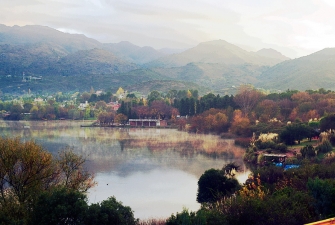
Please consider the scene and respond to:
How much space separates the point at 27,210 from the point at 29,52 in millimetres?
119721

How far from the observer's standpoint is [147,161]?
66.9 feet

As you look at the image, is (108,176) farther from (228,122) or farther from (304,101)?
(304,101)

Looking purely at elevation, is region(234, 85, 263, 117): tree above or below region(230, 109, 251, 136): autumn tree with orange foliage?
above

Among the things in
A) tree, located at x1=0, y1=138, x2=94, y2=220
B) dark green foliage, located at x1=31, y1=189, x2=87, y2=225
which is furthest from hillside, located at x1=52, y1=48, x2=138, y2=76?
dark green foliage, located at x1=31, y1=189, x2=87, y2=225

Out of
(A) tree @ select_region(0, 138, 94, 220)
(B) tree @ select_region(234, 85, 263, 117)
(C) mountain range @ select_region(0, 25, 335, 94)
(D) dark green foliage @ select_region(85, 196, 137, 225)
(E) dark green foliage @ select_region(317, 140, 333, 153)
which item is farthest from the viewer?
(C) mountain range @ select_region(0, 25, 335, 94)

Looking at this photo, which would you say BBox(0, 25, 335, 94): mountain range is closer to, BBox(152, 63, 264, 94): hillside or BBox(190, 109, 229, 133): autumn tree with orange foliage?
BBox(152, 63, 264, 94): hillside

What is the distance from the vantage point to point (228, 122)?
32250mm

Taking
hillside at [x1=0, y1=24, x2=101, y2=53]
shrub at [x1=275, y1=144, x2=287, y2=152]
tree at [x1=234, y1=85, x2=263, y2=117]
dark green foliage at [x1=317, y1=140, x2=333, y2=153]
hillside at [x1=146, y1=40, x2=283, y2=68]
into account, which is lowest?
shrub at [x1=275, y1=144, x2=287, y2=152]

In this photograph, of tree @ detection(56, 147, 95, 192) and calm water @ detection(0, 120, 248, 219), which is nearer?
tree @ detection(56, 147, 95, 192)

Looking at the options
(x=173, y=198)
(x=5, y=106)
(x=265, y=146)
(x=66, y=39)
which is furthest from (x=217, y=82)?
(x=66, y=39)

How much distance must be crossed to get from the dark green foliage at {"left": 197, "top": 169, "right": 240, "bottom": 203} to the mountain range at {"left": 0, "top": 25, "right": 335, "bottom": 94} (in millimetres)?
50347

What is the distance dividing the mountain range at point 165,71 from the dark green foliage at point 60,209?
56569mm

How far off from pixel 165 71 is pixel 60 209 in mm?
98533

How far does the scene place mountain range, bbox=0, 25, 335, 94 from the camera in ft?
240
